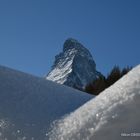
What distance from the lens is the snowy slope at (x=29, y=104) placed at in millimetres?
2291

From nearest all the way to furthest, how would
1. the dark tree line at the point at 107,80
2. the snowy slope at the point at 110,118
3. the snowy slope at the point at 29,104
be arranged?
the snowy slope at the point at 110,118
the snowy slope at the point at 29,104
the dark tree line at the point at 107,80

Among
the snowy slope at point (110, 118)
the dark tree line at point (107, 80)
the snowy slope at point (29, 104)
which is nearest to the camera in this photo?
the snowy slope at point (110, 118)

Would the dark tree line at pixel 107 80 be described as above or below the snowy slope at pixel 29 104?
above

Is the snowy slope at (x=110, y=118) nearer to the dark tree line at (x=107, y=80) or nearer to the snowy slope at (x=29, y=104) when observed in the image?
the snowy slope at (x=29, y=104)

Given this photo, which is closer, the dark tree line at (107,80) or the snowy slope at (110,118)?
the snowy slope at (110,118)

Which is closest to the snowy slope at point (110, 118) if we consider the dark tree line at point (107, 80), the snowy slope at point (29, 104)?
the snowy slope at point (29, 104)

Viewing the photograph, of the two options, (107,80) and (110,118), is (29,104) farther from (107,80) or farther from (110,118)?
(107,80)

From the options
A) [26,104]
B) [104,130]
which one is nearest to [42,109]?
[26,104]

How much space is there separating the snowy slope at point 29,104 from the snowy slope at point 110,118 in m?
0.17

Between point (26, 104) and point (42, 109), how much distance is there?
0.15m

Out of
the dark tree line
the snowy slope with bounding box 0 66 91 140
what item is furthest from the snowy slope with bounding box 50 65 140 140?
the dark tree line

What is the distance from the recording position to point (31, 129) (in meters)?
2.29

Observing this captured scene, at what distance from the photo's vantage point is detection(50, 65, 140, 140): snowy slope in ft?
6.13

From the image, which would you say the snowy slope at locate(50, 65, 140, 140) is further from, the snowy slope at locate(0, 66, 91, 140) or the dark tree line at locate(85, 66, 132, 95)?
the dark tree line at locate(85, 66, 132, 95)
